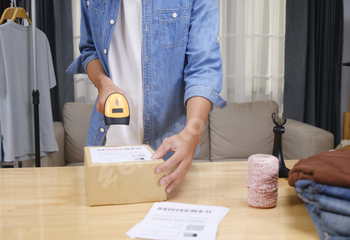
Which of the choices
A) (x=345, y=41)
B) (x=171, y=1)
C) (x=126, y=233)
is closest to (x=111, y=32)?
(x=171, y=1)

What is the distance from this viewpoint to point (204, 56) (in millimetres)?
938

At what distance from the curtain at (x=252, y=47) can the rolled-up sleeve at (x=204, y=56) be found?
2.16 meters

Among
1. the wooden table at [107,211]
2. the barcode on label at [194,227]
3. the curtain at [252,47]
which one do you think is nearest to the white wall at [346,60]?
the curtain at [252,47]

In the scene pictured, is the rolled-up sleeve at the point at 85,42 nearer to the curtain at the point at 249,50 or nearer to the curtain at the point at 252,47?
the curtain at the point at 249,50

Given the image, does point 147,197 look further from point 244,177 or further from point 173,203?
point 244,177

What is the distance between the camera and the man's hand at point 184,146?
2.31 feet

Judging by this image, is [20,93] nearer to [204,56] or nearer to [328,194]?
[204,56]

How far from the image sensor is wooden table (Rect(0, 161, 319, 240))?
0.55 m

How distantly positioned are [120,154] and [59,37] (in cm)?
250

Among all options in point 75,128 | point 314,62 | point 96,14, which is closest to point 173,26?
point 96,14

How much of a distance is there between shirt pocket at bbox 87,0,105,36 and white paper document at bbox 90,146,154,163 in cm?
47

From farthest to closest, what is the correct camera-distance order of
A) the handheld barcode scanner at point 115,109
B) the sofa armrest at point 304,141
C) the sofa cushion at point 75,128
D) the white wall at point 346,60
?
the white wall at point 346,60, the sofa cushion at point 75,128, the sofa armrest at point 304,141, the handheld barcode scanner at point 115,109

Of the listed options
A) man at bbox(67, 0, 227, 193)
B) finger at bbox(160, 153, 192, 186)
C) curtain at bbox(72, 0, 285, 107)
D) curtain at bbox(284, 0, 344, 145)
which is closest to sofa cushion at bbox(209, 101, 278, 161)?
curtain at bbox(72, 0, 285, 107)

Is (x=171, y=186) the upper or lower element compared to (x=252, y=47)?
lower
